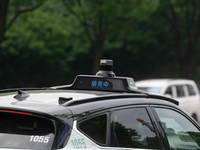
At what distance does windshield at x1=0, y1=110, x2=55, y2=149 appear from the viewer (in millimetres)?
2605

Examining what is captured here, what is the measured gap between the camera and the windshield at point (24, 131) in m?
2.61

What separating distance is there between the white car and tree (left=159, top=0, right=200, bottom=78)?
12.2m

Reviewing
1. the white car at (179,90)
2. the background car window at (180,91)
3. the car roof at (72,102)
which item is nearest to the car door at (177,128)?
the car roof at (72,102)

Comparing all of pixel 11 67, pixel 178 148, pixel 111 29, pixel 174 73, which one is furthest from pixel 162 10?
pixel 178 148

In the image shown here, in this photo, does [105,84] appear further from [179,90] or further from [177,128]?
[179,90]

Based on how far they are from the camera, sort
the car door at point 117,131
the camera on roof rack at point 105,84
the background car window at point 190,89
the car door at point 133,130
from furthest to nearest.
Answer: the background car window at point 190,89
the camera on roof rack at point 105,84
the car door at point 133,130
the car door at point 117,131

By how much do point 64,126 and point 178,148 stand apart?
1.37 metres

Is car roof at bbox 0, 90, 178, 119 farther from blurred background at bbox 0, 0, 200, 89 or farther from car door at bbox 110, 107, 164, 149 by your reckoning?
blurred background at bbox 0, 0, 200, 89

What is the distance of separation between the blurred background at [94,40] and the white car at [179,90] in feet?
21.3

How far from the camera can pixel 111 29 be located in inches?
937

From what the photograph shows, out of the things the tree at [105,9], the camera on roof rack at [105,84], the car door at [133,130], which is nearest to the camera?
the car door at [133,130]

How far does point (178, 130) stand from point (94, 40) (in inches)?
911

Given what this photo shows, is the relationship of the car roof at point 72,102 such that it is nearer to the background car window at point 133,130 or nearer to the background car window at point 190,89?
the background car window at point 133,130

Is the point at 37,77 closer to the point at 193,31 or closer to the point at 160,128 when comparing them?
the point at 193,31
